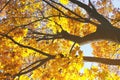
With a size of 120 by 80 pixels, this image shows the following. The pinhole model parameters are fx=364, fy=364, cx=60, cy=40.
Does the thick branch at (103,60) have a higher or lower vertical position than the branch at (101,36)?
lower

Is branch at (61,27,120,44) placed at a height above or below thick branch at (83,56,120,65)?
above

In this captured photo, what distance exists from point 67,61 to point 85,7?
2.51 meters

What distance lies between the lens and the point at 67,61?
11.7 meters

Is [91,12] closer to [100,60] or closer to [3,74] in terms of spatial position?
[100,60]

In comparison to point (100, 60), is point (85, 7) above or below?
above

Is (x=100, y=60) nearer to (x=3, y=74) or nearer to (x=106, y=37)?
(x=106, y=37)

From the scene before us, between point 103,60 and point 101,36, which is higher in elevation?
point 101,36

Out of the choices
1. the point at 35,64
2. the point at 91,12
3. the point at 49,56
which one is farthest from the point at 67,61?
the point at 91,12

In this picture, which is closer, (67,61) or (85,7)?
(67,61)

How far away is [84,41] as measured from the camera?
12891mm

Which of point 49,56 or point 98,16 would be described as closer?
point 49,56

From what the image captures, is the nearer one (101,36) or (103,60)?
(103,60)

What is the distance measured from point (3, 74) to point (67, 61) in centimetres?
209

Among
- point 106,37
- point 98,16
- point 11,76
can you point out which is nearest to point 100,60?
point 106,37
